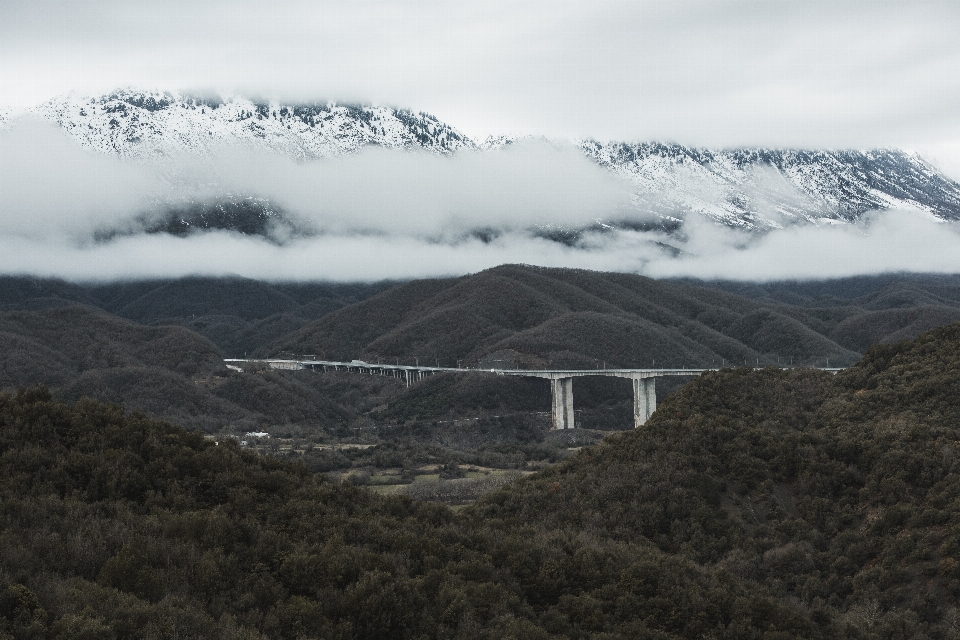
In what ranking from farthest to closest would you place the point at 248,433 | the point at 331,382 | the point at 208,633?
the point at 331,382
the point at 248,433
the point at 208,633

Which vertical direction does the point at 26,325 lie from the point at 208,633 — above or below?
above

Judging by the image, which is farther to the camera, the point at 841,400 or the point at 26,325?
the point at 26,325

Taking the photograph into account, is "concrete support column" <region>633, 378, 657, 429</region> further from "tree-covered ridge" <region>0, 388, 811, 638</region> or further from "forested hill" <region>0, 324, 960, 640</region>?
"tree-covered ridge" <region>0, 388, 811, 638</region>

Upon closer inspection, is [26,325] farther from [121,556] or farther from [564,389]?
[121,556]

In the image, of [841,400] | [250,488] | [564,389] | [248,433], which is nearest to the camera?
[250,488]

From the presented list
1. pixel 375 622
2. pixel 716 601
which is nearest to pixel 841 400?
pixel 716 601

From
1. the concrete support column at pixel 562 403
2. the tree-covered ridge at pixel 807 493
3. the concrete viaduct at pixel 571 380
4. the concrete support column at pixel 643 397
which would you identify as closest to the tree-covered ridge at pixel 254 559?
the tree-covered ridge at pixel 807 493
